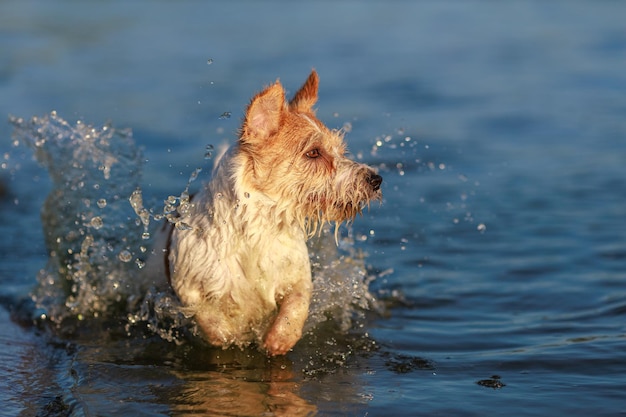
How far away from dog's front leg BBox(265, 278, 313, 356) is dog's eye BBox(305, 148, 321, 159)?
877 millimetres

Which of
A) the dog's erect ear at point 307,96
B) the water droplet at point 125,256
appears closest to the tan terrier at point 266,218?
the dog's erect ear at point 307,96

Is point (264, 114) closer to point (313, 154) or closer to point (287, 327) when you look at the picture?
point (313, 154)

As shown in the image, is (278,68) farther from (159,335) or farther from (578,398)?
(578,398)

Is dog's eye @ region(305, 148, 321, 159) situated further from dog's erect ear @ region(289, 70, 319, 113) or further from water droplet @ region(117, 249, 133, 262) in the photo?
water droplet @ region(117, 249, 133, 262)

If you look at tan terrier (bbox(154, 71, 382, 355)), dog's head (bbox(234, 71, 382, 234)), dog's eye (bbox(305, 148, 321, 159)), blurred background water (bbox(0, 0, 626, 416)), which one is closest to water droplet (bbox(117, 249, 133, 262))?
blurred background water (bbox(0, 0, 626, 416))

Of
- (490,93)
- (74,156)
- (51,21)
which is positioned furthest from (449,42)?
(74,156)

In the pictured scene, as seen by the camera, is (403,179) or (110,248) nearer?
(110,248)

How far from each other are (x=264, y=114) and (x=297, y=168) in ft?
1.23

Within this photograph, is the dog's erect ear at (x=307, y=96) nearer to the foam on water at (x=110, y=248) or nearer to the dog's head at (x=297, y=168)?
the dog's head at (x=297, y=168)

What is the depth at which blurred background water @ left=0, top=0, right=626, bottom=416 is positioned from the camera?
5.66 meters

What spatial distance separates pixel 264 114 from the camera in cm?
568

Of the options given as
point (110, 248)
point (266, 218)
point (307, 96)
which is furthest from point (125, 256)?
point (307, 96)

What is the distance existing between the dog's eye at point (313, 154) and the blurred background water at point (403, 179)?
2.09 feet

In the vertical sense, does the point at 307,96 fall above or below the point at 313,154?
above
